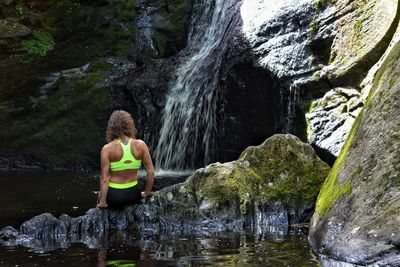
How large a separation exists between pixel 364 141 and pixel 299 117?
17.9 feet

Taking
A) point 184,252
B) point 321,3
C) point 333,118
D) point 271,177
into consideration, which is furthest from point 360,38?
point 184,252

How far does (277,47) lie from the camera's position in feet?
42.7

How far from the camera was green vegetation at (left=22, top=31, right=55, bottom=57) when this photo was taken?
59.4 feet

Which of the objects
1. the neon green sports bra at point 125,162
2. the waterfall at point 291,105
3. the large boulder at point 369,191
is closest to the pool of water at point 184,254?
the large boulder at point 369,191

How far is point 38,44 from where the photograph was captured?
1817 cm

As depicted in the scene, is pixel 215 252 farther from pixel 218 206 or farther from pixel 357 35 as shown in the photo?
pixel 357 35

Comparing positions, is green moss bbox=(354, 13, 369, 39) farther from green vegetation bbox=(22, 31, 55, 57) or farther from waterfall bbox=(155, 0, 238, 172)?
green vegetation bbox=(22, 31, 55, 57)

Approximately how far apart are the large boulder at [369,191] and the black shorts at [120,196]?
2.44 meters

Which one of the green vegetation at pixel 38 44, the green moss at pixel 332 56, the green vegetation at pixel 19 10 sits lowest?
the green moss at pixel 332 56

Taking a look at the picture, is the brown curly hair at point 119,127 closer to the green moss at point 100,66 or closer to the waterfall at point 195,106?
the waterfall at point 195,106

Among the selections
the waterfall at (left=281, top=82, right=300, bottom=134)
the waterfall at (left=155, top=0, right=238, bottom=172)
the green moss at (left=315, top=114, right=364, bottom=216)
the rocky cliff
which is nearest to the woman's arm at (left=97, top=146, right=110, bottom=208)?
the green moss at (left=315, top=114, right=364, bottom=216)

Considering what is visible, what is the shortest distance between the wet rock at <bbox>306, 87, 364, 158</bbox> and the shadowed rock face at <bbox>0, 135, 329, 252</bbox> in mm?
2266

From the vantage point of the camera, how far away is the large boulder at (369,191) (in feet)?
19.3

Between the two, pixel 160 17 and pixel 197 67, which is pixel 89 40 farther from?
pixel 197 67
